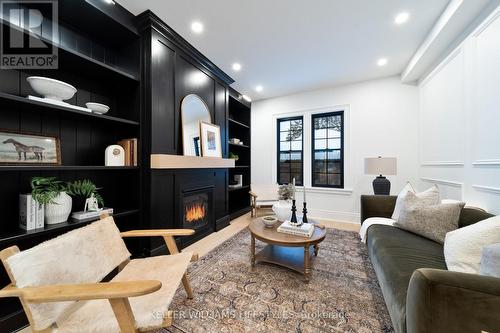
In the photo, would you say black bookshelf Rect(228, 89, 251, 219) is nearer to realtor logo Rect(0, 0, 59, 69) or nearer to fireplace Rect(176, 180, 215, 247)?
fireplace Rect(176, 180, 215, 247)

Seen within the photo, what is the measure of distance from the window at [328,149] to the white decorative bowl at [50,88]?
3.92 metres

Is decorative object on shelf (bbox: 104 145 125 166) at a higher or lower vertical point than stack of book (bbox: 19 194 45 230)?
higher

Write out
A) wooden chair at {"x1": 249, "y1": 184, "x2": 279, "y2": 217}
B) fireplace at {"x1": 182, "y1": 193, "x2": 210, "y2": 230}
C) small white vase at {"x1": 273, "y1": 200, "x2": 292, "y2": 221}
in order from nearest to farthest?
small white vase at {"x1": 273, "y1": 200, "x2": 292, "y2": 221}, fireplace at {"x1": 182, "y1": 193, "x2": 210, "y2": 230}, wooden chair at {"x1": 249, "y1": 184, "x2": 279, "y2": 217}

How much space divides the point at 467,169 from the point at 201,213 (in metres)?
3.25

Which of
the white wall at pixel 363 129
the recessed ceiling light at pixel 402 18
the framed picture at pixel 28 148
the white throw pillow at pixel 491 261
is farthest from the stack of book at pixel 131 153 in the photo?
the white wall at pixel 363 129

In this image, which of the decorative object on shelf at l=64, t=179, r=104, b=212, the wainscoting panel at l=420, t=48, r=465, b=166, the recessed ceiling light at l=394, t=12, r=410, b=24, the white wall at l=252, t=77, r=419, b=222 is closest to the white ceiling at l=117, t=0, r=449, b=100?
the recessed ceiling light at l=394, t=12, r=410, b=24

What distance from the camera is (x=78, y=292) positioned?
2.65 feet

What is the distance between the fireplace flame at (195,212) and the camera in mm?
2664

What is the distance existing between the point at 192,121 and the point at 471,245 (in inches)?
113

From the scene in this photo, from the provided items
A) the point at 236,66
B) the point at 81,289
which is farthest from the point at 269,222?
the point at 236,66

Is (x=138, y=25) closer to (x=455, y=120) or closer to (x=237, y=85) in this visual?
(x=237, y=85)

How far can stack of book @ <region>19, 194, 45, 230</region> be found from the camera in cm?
140

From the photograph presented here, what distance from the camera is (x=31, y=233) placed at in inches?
53.3

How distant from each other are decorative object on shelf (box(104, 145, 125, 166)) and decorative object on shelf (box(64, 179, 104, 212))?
10.1 inches
